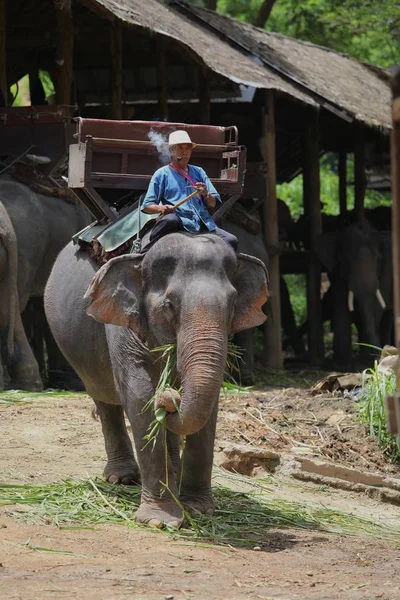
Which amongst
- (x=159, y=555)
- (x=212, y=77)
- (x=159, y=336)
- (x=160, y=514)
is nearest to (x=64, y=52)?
(x=212, y=77)

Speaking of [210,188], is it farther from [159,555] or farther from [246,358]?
[246,358]

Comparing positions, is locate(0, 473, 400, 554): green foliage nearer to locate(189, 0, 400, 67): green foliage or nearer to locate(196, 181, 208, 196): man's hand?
locate(196, 181, 208, 196): man's hand

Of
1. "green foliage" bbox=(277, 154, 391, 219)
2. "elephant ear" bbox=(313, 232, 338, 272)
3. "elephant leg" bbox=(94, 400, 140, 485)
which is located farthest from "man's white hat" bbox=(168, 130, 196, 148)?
"green foliage" bbox=(277, 154, 391, 219)

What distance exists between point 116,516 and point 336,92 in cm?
1201

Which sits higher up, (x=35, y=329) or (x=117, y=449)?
(x=35, y=329)

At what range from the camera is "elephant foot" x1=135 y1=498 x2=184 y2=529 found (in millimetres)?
7062

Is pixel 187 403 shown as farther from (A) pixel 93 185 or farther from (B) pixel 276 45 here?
(B) pixel 276 45

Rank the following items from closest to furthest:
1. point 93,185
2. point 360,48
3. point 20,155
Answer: point 93,185 → point 20,155 → point 360,48

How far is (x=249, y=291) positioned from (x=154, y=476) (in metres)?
1.19

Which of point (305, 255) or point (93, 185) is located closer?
point (93, 185)

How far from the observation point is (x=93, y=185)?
26.5 ft

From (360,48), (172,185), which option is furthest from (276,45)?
(172,185)

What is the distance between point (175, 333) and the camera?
6.97m

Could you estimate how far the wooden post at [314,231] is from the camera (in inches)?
765
